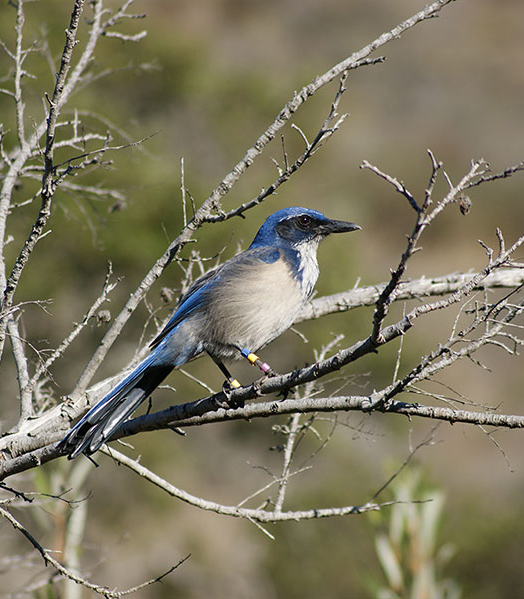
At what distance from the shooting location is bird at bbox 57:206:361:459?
417cm

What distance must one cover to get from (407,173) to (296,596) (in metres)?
23.6

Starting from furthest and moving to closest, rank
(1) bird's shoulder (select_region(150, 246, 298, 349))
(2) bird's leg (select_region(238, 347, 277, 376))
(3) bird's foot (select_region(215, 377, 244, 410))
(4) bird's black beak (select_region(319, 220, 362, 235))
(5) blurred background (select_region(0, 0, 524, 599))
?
(5) blurred background (select_region(0, 0, 524, 599)), (4) bird's black beak (select_region(319, 220, 362, 235)), (1) bird's shoulder (select_region(150, 246, 298, 349)), (2) bird's leg (select_region(238, 347, 277, 376)), (3) bird's foot (select_region(215, 377, 244, 410))

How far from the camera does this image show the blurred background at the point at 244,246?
11.5 meters

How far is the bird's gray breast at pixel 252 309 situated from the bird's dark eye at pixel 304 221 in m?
0.63

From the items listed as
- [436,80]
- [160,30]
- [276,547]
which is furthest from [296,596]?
[436,80]

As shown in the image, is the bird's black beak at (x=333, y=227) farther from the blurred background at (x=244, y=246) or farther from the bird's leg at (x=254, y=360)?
the bird's leg at (x=254, y=360)

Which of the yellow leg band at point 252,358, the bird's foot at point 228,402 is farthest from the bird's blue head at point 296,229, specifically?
the bird's foot at point 228,402

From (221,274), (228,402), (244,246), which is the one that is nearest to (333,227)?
(221,274)

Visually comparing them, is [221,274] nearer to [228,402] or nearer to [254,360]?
[254,360]

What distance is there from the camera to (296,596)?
12016 mm

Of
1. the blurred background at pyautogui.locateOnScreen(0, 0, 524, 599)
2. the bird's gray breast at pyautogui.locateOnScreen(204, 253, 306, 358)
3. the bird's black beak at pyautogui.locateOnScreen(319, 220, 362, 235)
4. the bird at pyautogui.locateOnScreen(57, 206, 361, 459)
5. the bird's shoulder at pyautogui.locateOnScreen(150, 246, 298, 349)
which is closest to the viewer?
the bird at pyautogui.locateOnScreen(57, 206, 361, 459)

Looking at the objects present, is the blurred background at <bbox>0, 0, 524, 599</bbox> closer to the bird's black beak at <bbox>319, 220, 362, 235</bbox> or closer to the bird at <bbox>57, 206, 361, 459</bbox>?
the bird at <bbox>57, 206, 361, 459</bbox>

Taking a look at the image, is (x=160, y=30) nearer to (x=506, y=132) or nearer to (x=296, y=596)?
(x=296, y=596)

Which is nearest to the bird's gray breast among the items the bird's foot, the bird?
the bird
